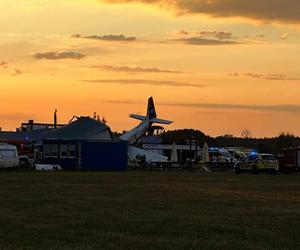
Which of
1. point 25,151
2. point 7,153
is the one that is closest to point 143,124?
point 25,151

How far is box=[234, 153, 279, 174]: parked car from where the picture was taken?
56.2 meters

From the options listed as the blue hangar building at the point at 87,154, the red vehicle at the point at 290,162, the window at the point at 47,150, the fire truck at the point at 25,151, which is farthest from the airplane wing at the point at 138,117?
the red vehicle at the point at 290,162

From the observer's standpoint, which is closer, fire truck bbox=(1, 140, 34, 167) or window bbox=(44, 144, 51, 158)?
fire truck bbox=(1, 140, 34, 167)

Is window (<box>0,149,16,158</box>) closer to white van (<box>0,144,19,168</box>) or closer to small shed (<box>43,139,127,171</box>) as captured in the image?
white van (<box>0,144,19,168</box>)

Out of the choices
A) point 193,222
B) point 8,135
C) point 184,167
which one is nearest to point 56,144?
point 184,167

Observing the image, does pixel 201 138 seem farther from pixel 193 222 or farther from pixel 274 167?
pixel 193 222

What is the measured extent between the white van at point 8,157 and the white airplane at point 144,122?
140 feet

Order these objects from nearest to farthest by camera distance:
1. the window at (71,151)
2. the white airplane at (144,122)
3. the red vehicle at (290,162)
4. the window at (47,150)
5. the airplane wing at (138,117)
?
the red vehicle at (290,162) < the window at (71,151) < the window at (47,150) < the white airplane at (144,122) < the airplane wing at (138,117)

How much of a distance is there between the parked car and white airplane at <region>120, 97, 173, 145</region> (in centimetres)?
4247

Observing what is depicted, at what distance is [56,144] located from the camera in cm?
6531

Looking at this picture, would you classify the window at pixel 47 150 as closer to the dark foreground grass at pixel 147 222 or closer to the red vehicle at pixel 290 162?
the red vehicle at pixel 290 162

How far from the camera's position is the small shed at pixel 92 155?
6338 cm

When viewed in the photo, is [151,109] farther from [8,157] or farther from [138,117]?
[8,157]

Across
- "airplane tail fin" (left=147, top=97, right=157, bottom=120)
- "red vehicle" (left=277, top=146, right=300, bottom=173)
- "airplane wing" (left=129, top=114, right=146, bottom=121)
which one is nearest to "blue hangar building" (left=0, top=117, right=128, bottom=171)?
"red vehicle" (left=277, top=146, right=300, bottom=173)
